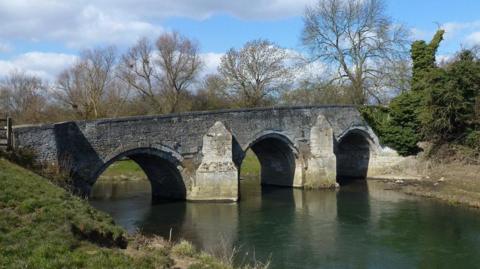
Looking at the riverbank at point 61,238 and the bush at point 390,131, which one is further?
the bush at point 390,131

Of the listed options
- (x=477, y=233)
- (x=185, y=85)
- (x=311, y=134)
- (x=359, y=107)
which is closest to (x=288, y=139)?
(x=311, y=134)

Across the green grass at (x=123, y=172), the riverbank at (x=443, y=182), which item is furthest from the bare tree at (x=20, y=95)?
the riverbank at (x=443, y=182)

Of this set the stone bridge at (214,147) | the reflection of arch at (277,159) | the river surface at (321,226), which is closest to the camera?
the river surface at (321,226)

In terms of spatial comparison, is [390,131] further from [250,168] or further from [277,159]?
[250,168]

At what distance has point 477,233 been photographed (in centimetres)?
1659

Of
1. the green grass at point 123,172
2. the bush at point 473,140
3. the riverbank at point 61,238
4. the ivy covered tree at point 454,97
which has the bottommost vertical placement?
the riverbank at point 61,238

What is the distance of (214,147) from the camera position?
22641 mm

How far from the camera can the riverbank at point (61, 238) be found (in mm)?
7758

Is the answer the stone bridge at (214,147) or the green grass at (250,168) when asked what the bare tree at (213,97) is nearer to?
the green grass at (250,168)

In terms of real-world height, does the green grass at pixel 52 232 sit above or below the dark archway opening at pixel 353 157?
below

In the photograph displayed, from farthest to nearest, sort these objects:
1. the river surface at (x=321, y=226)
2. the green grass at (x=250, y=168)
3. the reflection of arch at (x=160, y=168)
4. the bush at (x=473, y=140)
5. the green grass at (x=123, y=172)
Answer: the green grass at (x=250, y=168)
the green grass at (x=123, y=172)
the bush at (x=473, y=140)
the reflection of arch at (x=160, y=168)
the river surface at (x=321, y=226)

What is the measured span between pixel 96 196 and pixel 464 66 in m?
19.3

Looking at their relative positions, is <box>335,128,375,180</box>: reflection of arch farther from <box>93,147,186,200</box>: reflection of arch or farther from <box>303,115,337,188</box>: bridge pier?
<box>93,147,186,200</box>: reflection of arch

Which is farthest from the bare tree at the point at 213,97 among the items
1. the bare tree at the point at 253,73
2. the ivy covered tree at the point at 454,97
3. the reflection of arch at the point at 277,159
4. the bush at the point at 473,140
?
the bush at the point at 473,140
